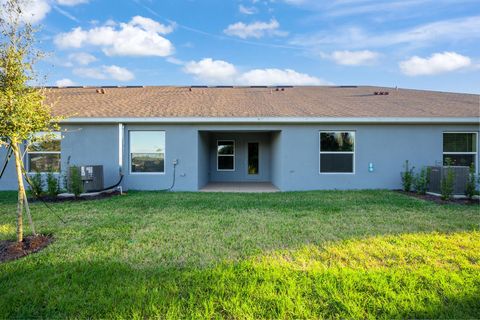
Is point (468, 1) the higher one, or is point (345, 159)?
point (468, 1)

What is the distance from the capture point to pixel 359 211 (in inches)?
268

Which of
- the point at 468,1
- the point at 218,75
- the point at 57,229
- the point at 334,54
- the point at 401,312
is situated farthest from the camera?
the point at 218,75

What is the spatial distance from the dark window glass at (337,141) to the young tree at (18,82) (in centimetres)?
868

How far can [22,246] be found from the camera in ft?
14.2

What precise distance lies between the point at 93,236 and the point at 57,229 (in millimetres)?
1012

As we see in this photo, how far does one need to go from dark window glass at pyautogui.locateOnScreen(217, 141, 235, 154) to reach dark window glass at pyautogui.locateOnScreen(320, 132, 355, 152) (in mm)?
4964

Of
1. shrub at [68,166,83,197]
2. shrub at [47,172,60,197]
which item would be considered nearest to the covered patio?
shrub at [68,166,83,197]

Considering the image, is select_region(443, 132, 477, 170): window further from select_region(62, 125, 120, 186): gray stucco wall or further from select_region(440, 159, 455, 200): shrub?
select_region(62, 125, 120, 186): gray stucco wall

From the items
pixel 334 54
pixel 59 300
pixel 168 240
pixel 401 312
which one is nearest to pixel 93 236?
pixel 168 240

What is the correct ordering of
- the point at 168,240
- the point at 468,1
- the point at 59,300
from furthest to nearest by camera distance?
the point at 468,1, the point at 168,240, the point at 59,300

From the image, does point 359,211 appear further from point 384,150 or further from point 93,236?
point 93,236

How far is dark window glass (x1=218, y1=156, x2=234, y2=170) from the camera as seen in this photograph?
1411 cm

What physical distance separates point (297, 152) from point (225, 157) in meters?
4.61

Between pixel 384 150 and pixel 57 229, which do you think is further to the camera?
pixel 384 150
